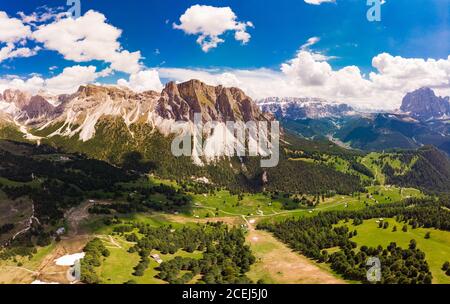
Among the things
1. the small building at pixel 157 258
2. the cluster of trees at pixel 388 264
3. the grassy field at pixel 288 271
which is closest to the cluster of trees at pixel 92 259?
the small building at pixel 157 258

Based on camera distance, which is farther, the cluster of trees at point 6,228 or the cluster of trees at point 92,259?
the cluster of trees at point 6,228


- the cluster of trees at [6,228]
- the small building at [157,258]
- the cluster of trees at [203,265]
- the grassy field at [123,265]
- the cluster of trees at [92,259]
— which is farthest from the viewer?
the cluster of trees at [6,228]

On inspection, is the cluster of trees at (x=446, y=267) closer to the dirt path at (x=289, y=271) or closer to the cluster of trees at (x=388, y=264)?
the cluster of trees at (x=388, y=264)

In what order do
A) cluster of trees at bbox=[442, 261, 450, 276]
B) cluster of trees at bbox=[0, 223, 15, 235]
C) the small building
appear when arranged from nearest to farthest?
1. cluster of trees at bbox=[442, 261, 450, 276]
2. the small building
3. cluster of trees at bbox=[0, 223, 15, 235]

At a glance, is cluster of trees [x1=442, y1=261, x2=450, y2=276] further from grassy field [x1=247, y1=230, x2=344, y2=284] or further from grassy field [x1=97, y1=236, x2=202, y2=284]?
grassy field [x1=97, y1=236, x2=202, y2=284]

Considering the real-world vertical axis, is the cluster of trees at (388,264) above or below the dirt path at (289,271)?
above

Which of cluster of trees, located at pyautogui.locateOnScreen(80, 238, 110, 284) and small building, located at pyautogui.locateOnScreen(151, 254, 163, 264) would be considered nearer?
cluster of trees, located at pyautogui.locateOnScreen(80, 238, 110, 284)

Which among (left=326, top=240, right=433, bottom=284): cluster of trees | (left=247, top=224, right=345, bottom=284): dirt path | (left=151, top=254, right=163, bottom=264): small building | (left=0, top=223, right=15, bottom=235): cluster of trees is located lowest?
(left=247, top=224, right=345, bottom=284): dirt path

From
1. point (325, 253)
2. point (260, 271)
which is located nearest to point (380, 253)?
point (325, 253)

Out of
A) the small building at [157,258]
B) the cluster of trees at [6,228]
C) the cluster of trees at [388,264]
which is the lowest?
the small building at [157,258]

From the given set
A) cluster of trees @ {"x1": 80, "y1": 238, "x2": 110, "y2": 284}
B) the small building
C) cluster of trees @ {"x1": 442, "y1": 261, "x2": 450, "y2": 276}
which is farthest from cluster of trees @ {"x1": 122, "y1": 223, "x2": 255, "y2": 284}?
cluster of trees @ {"x1": 442, "y1": 261, "x2": 450, "y2": 276}
